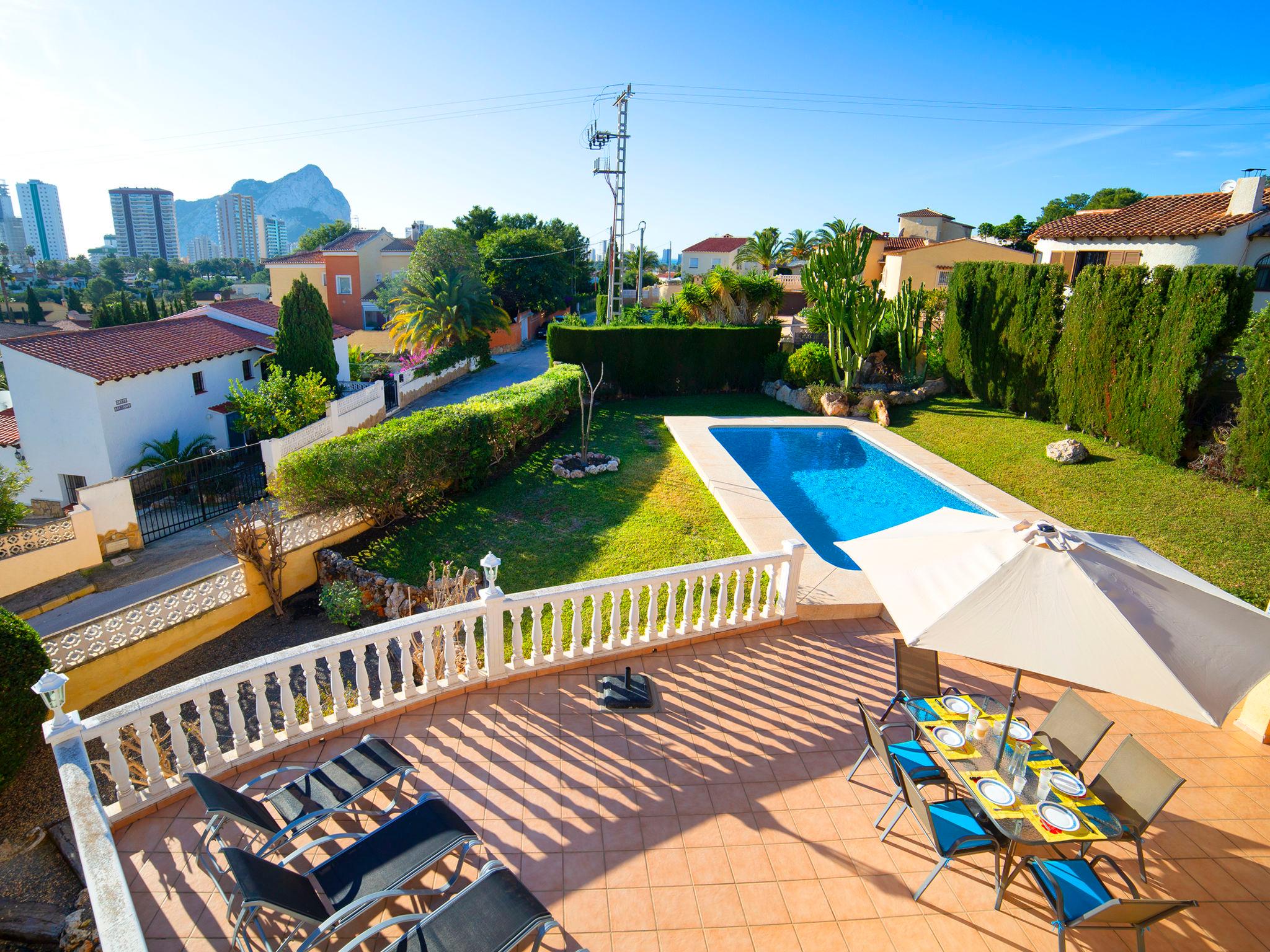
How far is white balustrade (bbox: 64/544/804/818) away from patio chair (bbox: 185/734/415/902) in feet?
1.40

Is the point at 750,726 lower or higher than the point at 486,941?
lower

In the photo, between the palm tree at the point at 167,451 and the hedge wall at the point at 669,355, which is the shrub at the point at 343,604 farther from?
the hedge wall at the point at 669,355

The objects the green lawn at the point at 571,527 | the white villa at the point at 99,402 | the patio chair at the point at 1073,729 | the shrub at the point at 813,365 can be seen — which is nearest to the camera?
the patio chair at the point at 1073,729

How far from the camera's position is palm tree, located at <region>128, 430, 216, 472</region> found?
20.0 metres

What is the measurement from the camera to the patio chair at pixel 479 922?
334cm

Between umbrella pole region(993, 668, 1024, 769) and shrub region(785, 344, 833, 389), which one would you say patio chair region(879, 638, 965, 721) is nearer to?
umbrella pole region(993, 668, 1024, 769)

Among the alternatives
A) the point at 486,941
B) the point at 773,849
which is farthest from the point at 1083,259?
the point at 486,941

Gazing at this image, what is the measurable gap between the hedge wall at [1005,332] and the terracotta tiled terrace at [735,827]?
1311 centimetres

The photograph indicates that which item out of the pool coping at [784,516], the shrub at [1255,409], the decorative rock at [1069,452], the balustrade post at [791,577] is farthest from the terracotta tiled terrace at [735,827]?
the decorative rock at [1069,452]

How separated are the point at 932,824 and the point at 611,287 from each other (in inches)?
1051

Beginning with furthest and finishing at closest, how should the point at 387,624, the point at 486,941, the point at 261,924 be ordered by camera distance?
the point at 387,624 → the point at 261,924 → the point at 486,941

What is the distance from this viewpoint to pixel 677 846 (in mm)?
Result: 4477

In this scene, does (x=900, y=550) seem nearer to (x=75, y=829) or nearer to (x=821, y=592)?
(x=821, y=592)

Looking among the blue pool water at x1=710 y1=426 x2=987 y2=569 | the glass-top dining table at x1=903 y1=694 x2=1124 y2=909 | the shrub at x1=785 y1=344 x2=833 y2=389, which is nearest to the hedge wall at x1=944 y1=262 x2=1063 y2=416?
the shrub at x1=785 y1=344 x2=833 y2=389
